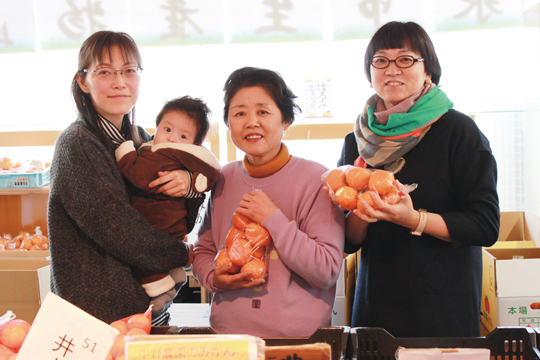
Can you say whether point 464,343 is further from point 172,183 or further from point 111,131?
point 111,131

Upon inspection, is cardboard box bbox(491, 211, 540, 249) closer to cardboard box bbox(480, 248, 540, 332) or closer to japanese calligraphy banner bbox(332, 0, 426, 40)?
cardboard box bbox(480, 248, 540, 332)

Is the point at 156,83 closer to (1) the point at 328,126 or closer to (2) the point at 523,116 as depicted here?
(1) the point at 328,126

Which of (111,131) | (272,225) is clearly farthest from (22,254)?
(272,225)

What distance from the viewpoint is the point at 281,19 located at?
2971mm

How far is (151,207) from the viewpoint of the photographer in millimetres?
1274

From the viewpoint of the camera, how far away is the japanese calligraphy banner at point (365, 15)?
9.55 feet

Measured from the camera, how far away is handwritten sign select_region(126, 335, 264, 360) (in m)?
0.65

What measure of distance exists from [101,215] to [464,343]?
0.96 metres

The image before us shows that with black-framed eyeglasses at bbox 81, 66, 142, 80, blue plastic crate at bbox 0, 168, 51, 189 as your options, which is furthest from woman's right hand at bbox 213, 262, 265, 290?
blue plastic crate at bbox 0, 168, 51, 189

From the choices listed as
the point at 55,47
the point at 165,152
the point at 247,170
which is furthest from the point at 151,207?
the point at 55,47

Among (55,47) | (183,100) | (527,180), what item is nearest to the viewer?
(183,100)

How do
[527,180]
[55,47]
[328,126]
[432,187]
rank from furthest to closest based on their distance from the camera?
1. [55,47]
2. [527,180]
3. [328,126]
4. [432,187]

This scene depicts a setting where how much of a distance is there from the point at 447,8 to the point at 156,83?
7.52ft

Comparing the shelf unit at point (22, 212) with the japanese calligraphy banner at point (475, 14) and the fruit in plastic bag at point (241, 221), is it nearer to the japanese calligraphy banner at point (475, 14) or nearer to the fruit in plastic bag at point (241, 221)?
the fruit in plastic bag at point (241, 221)
